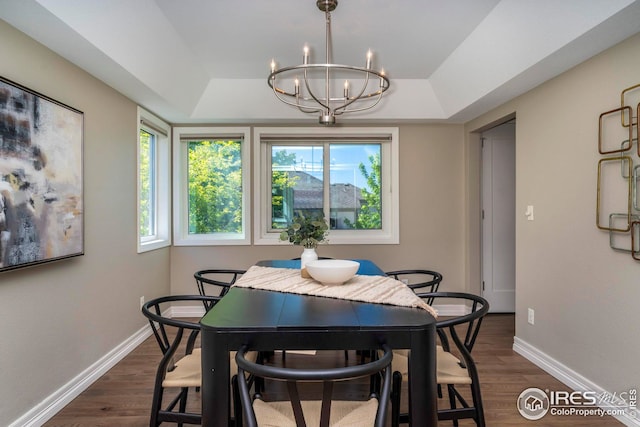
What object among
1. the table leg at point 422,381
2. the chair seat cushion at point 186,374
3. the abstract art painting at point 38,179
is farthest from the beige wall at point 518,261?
the table leg at point 422,381

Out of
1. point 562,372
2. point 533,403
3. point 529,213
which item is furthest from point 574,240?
point 533,403

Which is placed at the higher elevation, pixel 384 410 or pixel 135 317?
pixel 384 410

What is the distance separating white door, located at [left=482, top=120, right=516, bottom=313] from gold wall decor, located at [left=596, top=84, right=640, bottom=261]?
5.79 ft

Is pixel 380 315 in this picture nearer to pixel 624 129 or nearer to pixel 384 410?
pixel 384 410

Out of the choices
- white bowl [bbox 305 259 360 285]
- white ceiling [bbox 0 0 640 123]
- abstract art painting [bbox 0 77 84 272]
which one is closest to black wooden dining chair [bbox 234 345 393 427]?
white bowl [bbox 305 259 360 285]

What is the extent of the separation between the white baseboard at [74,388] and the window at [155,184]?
93cm

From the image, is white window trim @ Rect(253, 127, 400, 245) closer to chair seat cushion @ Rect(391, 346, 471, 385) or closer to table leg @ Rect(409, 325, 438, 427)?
chair seat cushion @ Rect(391, 346, 471, 385)

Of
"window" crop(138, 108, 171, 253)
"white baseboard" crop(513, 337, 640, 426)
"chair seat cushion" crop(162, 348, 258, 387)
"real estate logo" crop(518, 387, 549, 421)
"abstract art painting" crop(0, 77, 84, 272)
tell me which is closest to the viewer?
"chair seat cushion" crop(162, 348, 258, 387)

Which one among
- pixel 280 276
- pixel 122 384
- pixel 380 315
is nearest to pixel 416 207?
pixel 280 276

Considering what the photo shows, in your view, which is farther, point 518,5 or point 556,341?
point 556,341

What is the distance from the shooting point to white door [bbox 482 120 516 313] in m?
3.83

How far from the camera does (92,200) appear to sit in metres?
2.41

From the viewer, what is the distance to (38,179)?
6.02 ft

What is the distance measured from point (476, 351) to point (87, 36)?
3542 mm
